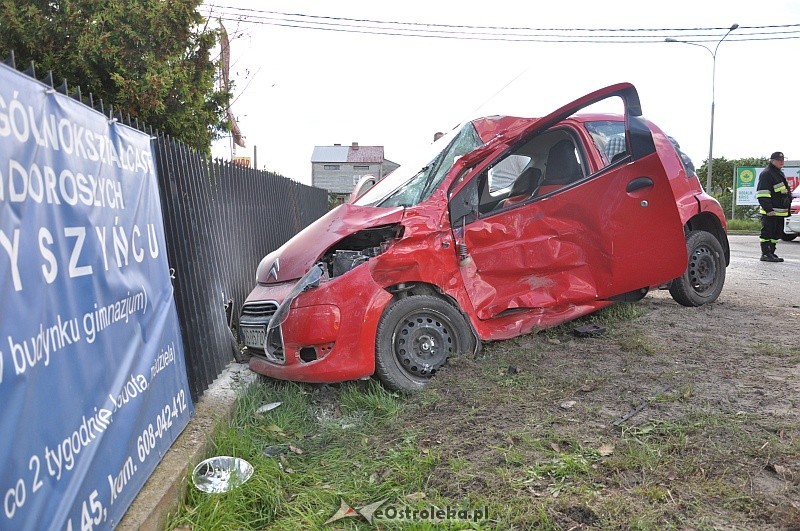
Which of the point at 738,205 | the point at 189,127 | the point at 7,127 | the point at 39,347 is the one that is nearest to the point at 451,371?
the point at 39,347

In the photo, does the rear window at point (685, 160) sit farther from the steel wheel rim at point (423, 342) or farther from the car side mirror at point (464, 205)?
the steel wheel rim at point (423, 342)

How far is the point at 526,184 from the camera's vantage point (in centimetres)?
500

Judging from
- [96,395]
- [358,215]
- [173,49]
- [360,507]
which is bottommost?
[360,507]

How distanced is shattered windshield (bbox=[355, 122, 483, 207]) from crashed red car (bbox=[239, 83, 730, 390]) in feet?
0.05

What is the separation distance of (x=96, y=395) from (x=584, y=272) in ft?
11.8

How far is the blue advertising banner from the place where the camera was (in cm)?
182

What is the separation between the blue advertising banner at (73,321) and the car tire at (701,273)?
14.7 feet

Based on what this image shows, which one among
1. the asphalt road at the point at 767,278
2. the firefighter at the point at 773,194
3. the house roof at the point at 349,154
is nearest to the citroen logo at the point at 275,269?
the asphalt road at the point at 767,278

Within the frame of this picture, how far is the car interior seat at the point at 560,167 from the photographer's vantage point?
4.89 m

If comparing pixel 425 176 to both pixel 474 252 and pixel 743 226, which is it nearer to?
pixel 474 252

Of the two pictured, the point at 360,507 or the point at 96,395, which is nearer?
the point at 96,395

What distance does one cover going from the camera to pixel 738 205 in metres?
28.4

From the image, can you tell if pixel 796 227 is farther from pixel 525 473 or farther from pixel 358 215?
pixel 525 473

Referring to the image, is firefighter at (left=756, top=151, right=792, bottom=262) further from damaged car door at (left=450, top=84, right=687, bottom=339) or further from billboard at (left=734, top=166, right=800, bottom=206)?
billboard at (left=734, top=166, right=800, bottom=206)
